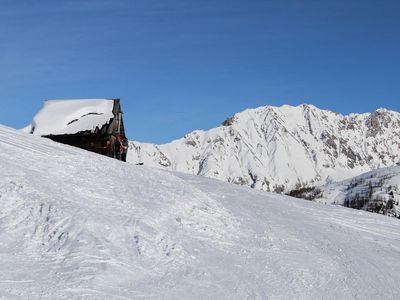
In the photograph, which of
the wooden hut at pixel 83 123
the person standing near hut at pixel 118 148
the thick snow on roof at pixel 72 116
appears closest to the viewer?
the wooden hut at pixel 83 123

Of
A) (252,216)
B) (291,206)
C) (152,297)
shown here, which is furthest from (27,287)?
(291,206)

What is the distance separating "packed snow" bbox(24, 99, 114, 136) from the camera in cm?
4109

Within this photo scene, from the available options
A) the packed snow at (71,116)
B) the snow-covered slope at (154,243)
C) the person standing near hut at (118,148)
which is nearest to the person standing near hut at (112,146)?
the person standing near hut at (118,148)

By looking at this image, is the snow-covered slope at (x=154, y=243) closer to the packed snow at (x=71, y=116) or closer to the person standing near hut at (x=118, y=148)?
the packed snow at (x=71, y=116)

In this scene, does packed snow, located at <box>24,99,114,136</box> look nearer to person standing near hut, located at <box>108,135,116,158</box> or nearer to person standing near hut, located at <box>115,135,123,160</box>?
person standing near hut, located at <box>108,135,116,158</box>

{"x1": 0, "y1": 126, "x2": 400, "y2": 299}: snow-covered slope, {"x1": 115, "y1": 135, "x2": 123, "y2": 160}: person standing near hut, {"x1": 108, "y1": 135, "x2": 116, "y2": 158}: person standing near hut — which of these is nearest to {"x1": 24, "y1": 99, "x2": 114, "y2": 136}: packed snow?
{"x1": 108, "y1": 135, "x2": 116, "y2": 158}: person standing near hut

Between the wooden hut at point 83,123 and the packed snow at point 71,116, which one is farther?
the packed snow at point 71,116

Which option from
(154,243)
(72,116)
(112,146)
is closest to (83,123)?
(72,116)

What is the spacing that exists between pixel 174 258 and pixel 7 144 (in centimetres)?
1035

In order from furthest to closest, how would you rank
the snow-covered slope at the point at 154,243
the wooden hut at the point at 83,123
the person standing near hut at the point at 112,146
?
1. the person standing near hut at the point at 112,146
2. the wooden hut at the point at 83,123
3. the snow-covered slope at the point at 154,243

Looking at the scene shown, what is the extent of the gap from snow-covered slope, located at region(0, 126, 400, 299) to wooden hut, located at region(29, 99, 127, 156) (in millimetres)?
17530

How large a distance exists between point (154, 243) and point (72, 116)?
95.3 feet

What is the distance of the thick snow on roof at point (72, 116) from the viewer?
41.1 metres

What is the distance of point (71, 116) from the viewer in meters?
42.0
